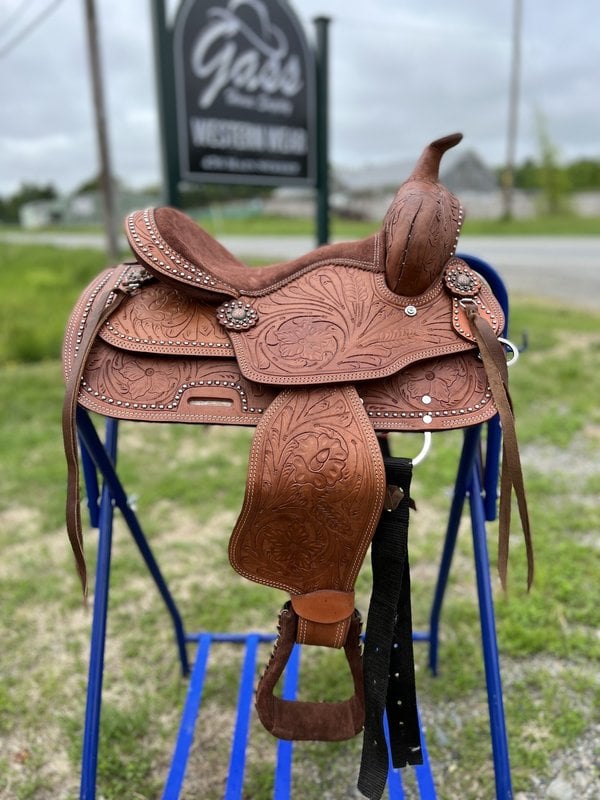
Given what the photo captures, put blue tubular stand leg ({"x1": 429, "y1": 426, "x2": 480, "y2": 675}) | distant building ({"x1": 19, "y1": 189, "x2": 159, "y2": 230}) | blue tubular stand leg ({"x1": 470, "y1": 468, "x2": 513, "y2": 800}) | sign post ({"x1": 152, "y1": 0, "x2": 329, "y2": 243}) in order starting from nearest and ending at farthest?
blue tubular stand leg ({"x1": 470, "y1": 468, "x2": 513, "y2": 800}) < blue tubular stand leg ({"x1": 429, "y1": 426, "x2": 480, "y2": 675}) < sign post ({"x1": 152, "y1": 0, "x2": 329, "y2": 243}) < distant building ({"x1": 19, "y1": 189, "x2": 159, "y2": 230})

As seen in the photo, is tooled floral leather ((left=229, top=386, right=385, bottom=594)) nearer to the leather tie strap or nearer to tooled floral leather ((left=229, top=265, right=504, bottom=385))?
tooled floral leather ((left=229, top=265, right=504, bottom=385))

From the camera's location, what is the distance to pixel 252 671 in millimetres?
1623

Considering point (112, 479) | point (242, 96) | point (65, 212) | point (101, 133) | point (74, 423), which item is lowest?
point (112, 479)

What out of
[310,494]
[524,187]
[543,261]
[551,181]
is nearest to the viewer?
[310,494]

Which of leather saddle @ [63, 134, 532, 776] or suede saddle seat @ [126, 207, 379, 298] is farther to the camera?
suede saddle seat @ [126, 207, 379, 298]

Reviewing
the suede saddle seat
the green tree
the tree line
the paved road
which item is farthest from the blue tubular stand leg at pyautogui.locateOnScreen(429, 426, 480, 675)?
the green tree

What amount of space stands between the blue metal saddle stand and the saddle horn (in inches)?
5.7

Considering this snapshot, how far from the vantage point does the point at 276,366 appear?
1023mm

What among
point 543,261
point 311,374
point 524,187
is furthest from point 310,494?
point 524,187

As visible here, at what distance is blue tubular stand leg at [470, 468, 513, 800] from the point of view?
1089mm

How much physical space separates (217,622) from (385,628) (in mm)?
1087

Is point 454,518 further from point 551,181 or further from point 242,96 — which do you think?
point 551,181

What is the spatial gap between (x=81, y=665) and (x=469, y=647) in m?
1.23

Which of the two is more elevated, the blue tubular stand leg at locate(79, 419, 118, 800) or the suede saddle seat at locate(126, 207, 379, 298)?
the suede saddle seat at locate(126, 207, 379, 298)
